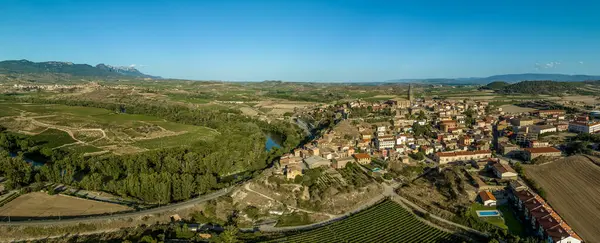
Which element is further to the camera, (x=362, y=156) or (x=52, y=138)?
(x=52, y=138)

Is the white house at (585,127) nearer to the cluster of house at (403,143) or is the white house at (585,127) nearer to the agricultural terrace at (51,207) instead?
the cluster of house at (403,143)

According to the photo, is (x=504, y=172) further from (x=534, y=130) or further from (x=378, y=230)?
(x=534, y=130)

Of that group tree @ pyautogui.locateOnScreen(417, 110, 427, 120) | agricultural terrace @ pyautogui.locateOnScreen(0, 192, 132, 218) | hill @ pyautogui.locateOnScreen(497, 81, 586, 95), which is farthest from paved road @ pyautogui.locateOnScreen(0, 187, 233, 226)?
hill @ pyautogui.locateOnScreen(497, 81, 586, 95)

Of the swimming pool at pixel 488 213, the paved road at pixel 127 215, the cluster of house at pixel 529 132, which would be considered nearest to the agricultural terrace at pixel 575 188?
the cluster of house at pixel 529 132

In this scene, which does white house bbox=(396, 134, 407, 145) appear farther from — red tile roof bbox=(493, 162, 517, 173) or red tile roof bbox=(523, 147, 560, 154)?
red tile roof bbox=(523, 147, 560, 154)

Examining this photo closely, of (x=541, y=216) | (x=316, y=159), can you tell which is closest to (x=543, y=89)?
(x=316, y=159)

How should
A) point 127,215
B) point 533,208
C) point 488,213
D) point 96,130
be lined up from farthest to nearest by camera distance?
point 96,130 < point 488,213 < point 533,208 < point 127,215

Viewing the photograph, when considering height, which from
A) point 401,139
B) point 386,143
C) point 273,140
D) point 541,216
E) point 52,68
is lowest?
point 273,140
